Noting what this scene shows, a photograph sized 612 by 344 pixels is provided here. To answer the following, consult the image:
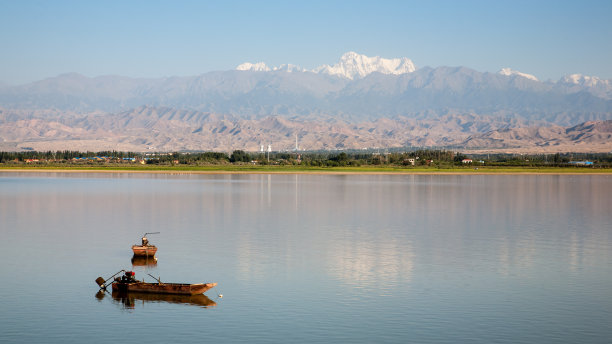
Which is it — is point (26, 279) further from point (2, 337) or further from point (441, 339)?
point (441, 339)

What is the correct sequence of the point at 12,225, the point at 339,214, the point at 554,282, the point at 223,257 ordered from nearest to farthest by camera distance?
1. the point at 554,282
2. the point at 223,257
3. the point at 12,225
4. the point at 339,214

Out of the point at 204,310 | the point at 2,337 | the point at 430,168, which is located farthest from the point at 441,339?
the point at 430,168

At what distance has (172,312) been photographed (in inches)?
844

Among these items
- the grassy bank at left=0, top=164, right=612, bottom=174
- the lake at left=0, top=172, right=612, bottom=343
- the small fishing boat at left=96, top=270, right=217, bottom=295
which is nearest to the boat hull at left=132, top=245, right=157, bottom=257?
the lake at left=0, top=172, right=612, bottom=343

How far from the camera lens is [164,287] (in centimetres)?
2342

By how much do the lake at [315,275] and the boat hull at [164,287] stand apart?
383 millimetres

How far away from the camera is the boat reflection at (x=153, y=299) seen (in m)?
22.4

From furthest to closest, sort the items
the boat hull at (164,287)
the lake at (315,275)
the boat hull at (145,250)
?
1. the boat hull at (145,250)
2. the boat hull at (164,287)
3. the lake at (315,275)

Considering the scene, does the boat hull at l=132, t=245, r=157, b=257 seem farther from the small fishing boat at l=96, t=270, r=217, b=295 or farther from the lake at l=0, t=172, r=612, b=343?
the small fishing boat at l=96, t=270, r=217, b=295

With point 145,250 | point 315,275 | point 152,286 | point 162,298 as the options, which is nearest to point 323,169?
point 145,250

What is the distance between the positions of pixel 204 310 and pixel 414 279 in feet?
Result: 27.0

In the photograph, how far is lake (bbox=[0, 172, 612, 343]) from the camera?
19.4 meters

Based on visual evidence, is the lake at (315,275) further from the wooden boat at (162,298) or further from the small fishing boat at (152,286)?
the small fishing boat at (152,286)

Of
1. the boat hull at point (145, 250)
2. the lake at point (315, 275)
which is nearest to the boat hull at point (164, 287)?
the lake at point (315, 275)
